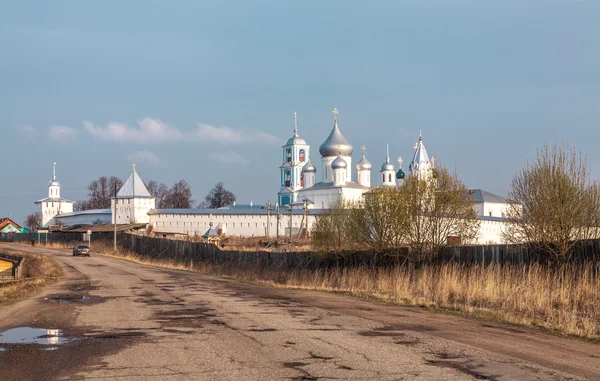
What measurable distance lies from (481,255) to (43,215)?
12699 cm

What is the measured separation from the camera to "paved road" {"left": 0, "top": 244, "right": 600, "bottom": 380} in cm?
819

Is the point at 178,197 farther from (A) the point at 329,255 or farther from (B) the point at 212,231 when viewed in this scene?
(A) the point at 329,255

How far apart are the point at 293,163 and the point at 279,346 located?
12148cm

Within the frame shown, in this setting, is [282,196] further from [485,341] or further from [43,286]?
[485,341]

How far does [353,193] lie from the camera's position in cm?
10656

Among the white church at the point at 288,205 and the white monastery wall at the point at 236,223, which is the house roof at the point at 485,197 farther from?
the white monastery wall at the point at 236,223

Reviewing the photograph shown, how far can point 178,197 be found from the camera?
485ft

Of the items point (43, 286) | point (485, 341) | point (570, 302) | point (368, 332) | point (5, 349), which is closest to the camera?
point (5, 349)

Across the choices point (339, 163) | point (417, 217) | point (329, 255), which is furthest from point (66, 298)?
point (339, 163)

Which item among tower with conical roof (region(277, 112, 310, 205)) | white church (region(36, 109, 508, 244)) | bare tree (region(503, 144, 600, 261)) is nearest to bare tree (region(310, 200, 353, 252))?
bare tree (region(503, 144, 600, 261))

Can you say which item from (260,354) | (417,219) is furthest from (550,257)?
(260,354)

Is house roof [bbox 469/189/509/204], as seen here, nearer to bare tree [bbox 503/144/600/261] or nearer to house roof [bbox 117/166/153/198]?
house roof [bbox 117/166/153/198]

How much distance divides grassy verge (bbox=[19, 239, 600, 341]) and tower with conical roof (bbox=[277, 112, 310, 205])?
102855 mm

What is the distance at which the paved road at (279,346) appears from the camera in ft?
26.9
